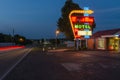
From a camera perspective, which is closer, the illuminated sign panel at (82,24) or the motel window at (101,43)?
the illuminated sign panel at (82,24)

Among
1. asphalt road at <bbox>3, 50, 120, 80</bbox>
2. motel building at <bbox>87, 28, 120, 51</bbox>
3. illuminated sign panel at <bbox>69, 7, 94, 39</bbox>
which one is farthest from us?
illuminated sign panel at <bbox>69, 7, 94, 39</bbox>

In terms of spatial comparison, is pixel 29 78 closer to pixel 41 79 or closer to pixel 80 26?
pixel 41 79

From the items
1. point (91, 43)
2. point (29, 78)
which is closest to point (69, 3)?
point (91, 43)

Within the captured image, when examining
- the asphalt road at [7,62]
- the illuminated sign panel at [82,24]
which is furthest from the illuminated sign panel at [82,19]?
the asphalt road at [7,62]

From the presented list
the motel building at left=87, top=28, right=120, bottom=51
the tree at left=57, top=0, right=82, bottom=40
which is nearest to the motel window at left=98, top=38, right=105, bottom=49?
the motel building at left=87, top=28, right=120, bottom=51

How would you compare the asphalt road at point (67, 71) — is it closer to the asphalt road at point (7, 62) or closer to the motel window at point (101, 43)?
the asphalt road at point (7, 62)

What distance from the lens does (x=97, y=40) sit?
6281 centimetres

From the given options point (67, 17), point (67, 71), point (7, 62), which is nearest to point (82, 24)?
point (67, 17)

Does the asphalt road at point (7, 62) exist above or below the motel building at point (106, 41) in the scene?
below

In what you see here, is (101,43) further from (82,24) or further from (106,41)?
(82,24)

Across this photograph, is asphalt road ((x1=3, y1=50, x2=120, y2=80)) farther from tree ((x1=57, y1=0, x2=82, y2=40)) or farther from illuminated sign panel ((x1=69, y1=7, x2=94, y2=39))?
tree ((x1=57, y1=0, x2=82, y2=40))

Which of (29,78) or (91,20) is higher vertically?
(91,20)

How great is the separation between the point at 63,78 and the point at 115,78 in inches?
96.4

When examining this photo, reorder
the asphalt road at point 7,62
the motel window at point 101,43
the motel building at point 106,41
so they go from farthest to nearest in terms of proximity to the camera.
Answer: the motel window at point 101,43, the motel building at point 106,41, the asphalt road at point 7,62
